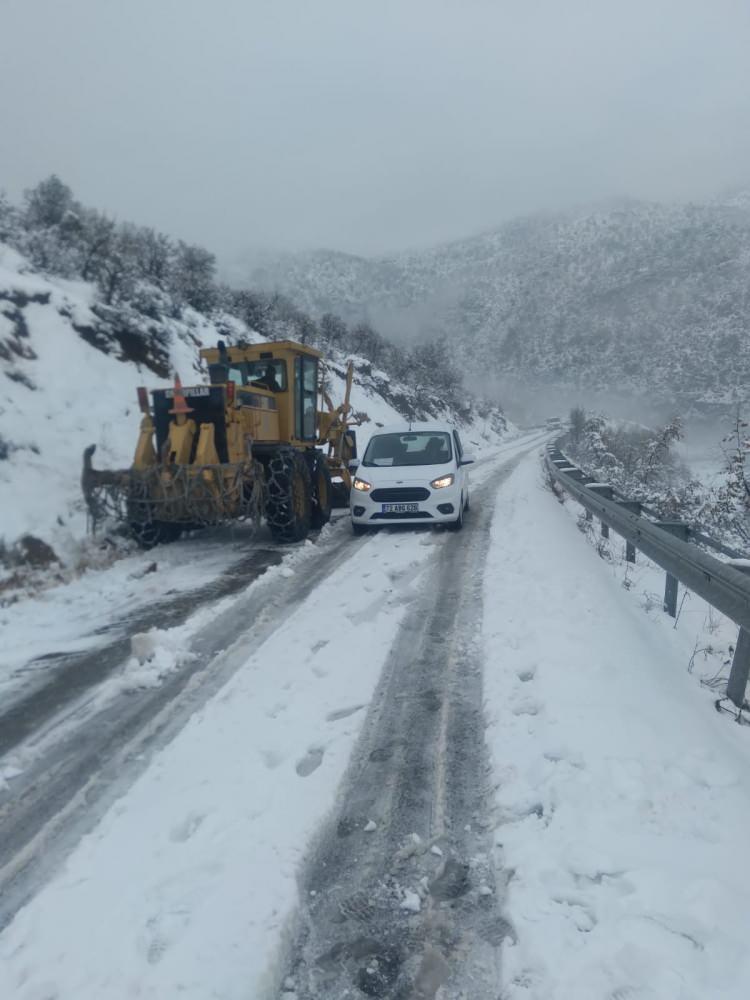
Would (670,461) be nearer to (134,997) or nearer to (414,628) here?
(414,628)

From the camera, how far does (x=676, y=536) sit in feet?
18.3

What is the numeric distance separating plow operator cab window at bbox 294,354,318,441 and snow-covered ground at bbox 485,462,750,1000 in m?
6.04

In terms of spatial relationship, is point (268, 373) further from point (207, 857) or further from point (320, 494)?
point (207, 857)

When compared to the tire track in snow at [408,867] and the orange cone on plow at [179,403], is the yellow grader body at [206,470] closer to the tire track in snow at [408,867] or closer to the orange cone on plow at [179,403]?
the orange cone on plow at [179,403]

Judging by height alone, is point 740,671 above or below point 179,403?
below

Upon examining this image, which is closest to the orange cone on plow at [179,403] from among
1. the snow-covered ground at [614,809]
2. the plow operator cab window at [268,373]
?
the plow operator cab window at [268,373]

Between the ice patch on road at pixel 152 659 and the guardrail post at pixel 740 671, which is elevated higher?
the guardrail post at pixel 740 671

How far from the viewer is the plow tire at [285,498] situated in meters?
8.62

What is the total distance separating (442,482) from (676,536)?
14.5 feet

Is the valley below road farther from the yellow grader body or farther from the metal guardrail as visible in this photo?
the yellow grader body

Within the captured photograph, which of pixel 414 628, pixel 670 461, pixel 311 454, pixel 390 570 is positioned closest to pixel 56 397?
pixel 311 454

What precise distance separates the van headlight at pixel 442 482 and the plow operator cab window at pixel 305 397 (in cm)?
256

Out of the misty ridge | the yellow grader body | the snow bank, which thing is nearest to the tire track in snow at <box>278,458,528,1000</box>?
the snow bank

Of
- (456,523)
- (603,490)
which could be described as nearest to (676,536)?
(603,490)
